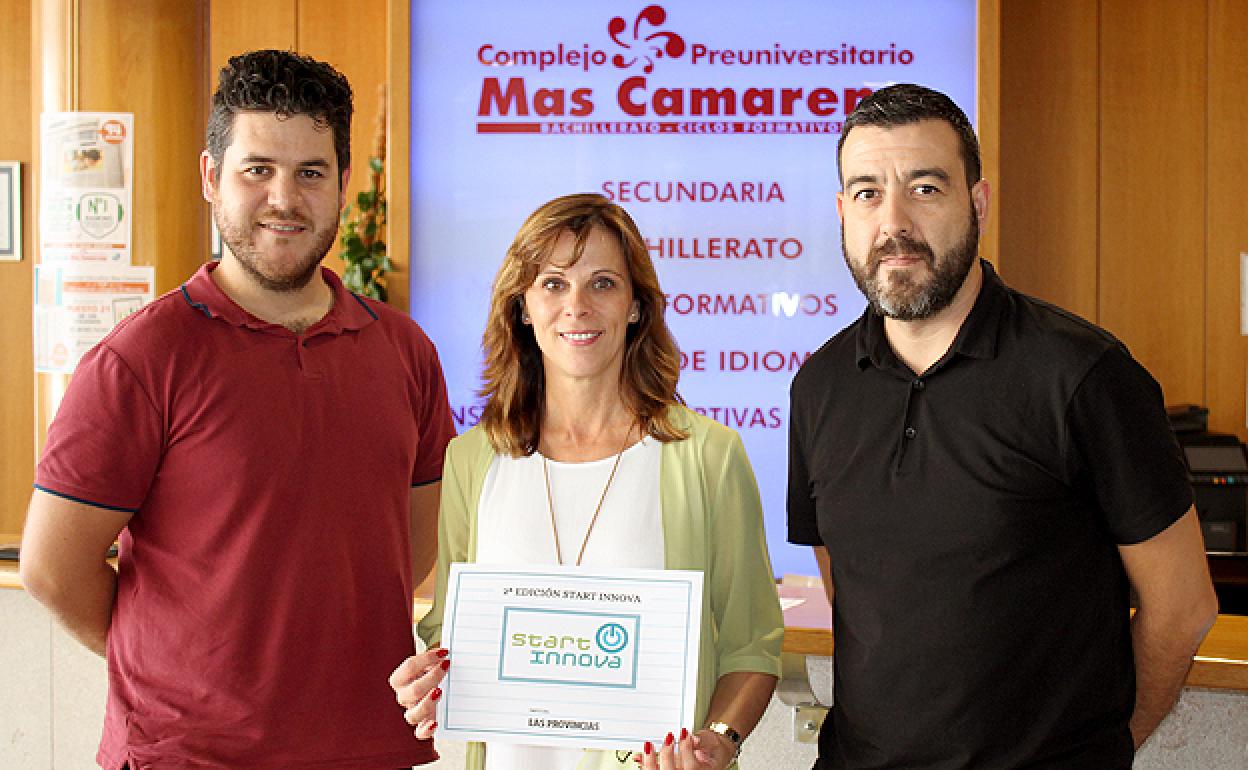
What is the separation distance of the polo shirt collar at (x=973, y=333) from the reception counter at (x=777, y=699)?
31.8 inches

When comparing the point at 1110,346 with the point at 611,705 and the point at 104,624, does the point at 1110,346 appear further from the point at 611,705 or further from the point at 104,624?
the point at 104,624

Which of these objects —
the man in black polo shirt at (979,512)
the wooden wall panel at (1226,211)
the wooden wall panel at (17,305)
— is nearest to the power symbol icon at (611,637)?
the man in black polo shirt at (979,512)

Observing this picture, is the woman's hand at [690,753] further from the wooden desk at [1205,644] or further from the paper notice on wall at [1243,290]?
the paper notice on wall at [1243,290]

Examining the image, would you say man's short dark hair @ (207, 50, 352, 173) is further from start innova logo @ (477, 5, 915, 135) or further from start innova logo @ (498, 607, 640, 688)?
start innova logo @ (477, 5, 915, 135)

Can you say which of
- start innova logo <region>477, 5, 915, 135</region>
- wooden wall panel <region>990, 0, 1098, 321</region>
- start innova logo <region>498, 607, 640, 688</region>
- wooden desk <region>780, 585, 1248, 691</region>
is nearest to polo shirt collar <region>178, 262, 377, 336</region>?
start innova logo <region>498, 607, 640, 688</region>

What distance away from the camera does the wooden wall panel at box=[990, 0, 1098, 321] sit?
16.7 feet

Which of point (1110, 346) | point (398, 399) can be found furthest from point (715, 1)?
point (1110, 346)

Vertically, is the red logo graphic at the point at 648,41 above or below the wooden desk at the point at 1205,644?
above

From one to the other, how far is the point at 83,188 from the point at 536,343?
125 inches

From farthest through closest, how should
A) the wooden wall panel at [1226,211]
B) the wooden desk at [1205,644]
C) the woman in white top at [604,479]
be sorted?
the wooden wall panel at [1226,211] → the wooden desk at [1205,644] → the woman in white top at [604,479]

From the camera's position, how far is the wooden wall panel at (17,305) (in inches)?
241

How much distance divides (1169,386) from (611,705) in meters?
3.95

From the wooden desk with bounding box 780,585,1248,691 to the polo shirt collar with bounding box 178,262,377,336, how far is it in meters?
1.08

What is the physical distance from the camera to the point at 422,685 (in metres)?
1.92
